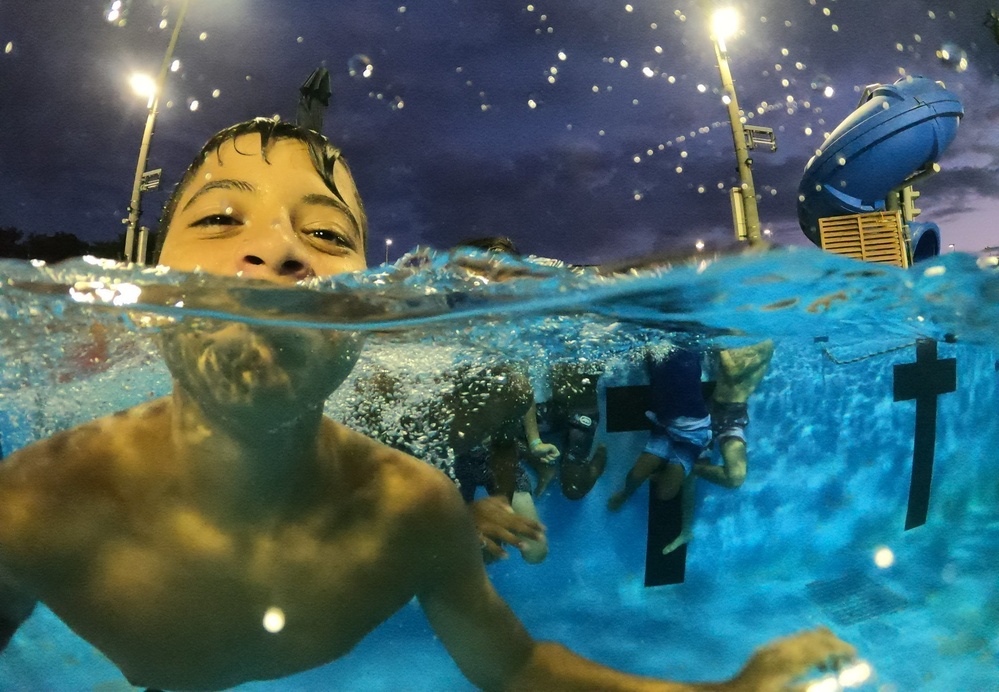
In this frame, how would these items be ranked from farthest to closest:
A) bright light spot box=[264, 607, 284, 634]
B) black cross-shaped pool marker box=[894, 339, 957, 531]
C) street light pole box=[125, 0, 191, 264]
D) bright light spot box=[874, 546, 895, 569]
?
black cross-shaped pool marker box=[894, 339, 957, 531] → bright light spot box=[874, 546, 895, 569] → street light pole box=[125, 0, 191, 264] → bright light spot box=[264, 607, 284, 634]

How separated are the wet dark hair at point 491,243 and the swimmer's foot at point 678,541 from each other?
1357 mm

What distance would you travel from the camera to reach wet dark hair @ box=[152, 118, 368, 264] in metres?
1.99

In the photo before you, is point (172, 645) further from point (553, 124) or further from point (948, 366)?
point (948, 366)

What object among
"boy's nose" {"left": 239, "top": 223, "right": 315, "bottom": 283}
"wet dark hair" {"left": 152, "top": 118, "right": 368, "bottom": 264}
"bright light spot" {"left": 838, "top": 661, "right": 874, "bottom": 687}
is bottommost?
"bright light spot" {"left": 838, "top": 661, "right": 874, "bottom": 687}

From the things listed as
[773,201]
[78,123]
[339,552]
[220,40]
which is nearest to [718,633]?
[339,552]

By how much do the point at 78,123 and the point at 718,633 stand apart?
130 inches

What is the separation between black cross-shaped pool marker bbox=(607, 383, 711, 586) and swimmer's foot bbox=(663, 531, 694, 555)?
2 cm

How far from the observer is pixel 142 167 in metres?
2.17

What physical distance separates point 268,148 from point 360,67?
21.9 inches

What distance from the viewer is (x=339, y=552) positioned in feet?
6.48

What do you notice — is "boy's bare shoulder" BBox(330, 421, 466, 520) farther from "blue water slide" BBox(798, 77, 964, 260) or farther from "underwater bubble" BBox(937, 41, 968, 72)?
"underwater bubble" BBox(937, 41, 968, 72)

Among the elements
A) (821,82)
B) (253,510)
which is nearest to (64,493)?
(253,510)

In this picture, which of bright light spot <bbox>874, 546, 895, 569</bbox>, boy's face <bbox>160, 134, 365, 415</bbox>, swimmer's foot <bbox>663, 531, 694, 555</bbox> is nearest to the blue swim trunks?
swimmer's foot <bbox>663, 531, 694, 555</bbox>

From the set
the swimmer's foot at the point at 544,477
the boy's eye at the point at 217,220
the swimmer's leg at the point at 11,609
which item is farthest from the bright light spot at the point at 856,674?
the swimmer's leg at the point at 11,609
